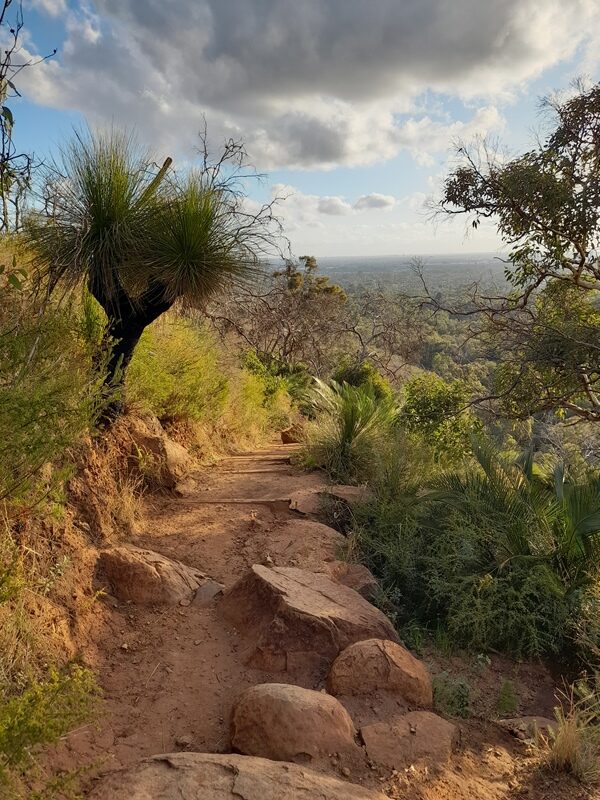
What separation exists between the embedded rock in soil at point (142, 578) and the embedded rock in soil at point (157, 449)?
5.19 ft

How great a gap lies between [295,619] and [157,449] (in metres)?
2.86

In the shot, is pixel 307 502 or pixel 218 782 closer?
pixel 218 782

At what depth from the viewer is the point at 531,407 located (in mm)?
8047

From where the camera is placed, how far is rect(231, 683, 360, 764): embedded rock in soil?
7.84ft

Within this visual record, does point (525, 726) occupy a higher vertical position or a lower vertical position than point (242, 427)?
lower

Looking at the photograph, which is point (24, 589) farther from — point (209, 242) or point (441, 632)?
point (209, 242)

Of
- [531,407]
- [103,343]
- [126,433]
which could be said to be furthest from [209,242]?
[531,407]

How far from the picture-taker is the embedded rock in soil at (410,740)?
8.26 feet

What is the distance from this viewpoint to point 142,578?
12.1 feet

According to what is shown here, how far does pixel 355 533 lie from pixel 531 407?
4442mm

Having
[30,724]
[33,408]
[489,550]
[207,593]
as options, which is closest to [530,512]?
[489,550]

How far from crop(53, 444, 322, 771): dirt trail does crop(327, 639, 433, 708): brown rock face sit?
1.43 ft

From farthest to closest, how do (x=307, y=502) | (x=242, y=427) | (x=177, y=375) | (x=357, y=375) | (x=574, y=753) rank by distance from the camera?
1. (x=357, y=375)
2. (x=242, y=427)
3. (x=177, y=375)
4. (x=307, y=502)
5. (x=574, y=753)

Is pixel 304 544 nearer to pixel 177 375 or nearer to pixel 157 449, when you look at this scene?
pixel 157 449
